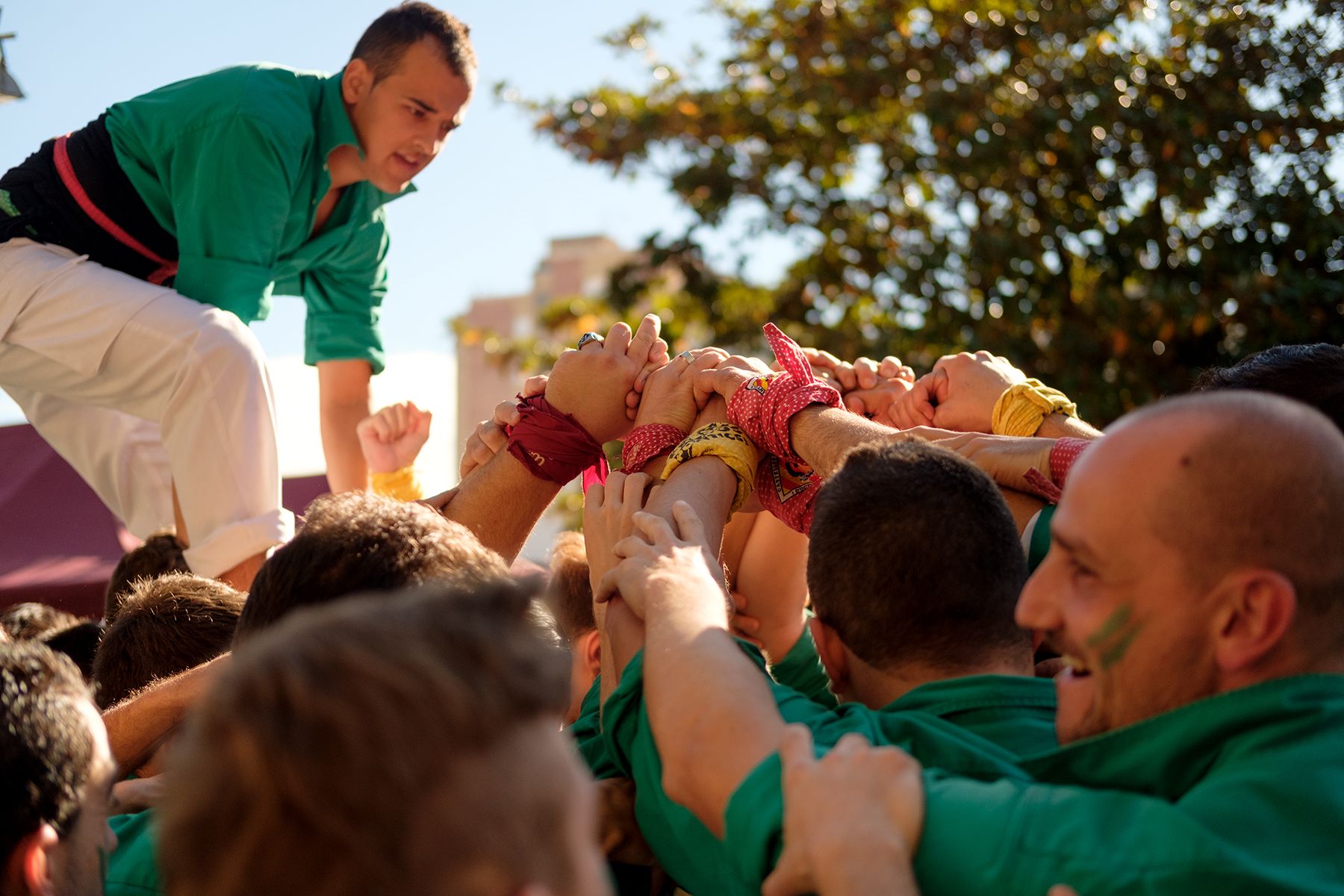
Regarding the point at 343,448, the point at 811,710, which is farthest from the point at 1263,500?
the point at 343,448

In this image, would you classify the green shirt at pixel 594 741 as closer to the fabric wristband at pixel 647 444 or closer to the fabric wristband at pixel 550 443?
the fabric wristband at pixel 647 444

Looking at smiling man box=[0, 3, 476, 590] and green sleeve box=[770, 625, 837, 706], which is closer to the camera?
green sleeve box=[770, 625, 837, 706]

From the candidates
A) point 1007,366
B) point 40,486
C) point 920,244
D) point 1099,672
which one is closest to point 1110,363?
point 920,244

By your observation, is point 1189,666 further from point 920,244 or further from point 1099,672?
point 920,244

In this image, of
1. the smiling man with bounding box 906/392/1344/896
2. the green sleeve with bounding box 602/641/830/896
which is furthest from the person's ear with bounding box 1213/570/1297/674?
the green sleeve with bounding box 602/641/830/896

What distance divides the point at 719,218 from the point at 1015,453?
625cm

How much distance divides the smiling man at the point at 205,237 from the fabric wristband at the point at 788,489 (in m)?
1.32

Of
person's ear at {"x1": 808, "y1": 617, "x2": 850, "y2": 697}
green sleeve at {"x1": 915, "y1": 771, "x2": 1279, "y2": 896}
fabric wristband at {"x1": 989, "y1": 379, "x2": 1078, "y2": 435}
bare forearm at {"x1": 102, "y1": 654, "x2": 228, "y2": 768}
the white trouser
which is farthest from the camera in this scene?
the white trouser

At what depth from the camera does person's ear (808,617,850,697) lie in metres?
1.94

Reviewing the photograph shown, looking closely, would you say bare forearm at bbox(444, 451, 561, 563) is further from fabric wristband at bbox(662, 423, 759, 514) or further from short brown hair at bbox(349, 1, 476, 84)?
short brown hair at bbox(349, 1, 476, 84)

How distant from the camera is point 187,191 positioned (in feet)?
11.8

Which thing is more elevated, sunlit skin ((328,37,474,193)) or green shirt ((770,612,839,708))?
sunlit skin ((328,37,474,193))

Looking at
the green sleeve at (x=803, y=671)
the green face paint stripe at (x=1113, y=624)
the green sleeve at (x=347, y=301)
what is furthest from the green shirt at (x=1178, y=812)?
the green sleeve at (x=347, y=301)

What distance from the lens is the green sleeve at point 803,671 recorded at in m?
2.79
